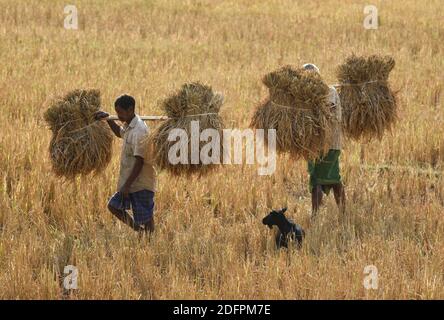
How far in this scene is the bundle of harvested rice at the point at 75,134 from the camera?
18.4ft

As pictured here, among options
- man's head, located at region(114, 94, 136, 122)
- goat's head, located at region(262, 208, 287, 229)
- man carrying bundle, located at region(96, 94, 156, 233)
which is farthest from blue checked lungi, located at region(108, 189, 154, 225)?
goat's head, located at region(262, 208, 287, 229)

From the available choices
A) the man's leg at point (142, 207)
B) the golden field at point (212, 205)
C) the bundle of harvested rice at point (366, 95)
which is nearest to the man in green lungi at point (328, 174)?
the golden field at point (212, 205)

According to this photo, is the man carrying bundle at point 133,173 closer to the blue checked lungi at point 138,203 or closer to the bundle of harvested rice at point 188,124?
the blue checked lungi at point 138,203

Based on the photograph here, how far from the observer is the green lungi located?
6.25 m

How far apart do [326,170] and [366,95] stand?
2.21 ft

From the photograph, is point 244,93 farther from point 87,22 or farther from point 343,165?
point 87,22

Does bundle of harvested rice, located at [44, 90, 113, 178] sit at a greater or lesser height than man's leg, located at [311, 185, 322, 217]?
greater

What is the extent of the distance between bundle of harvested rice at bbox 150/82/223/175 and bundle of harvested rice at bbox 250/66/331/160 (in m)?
0.49

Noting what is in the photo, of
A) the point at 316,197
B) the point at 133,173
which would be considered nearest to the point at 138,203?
the point at 133,173

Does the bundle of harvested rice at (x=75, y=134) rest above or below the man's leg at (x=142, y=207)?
above

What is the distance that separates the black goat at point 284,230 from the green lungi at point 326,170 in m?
0.76

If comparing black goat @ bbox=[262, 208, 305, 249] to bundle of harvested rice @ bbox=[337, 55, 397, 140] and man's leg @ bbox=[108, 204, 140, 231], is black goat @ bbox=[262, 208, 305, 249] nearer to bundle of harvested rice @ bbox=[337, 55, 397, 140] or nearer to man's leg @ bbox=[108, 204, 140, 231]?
man's leg @ bbox=[108, 204, 140, 231]
